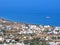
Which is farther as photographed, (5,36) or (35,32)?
(35,32)

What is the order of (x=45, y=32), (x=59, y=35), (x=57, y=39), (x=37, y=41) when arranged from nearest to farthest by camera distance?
1. (x=37, y=41)
2. (x=57, y=39)
3. (x=59, y=35)
4. (x=45, y=32)

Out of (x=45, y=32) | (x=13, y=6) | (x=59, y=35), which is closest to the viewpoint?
(x=59, y=35)

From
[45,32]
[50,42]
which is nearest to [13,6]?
[45,32]

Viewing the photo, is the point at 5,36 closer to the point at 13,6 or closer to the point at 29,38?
the point at 29,38

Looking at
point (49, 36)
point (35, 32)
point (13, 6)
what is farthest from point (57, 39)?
point (13, 6)

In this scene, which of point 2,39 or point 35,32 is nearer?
point 2,39

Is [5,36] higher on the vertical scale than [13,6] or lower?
lower

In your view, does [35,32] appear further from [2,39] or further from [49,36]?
[2,39]

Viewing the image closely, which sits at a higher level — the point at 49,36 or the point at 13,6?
the point at 13,6

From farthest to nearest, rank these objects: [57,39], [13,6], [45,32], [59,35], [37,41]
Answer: [13,6] → [45,32] → [59,35] → [57,39] → [37,41]
